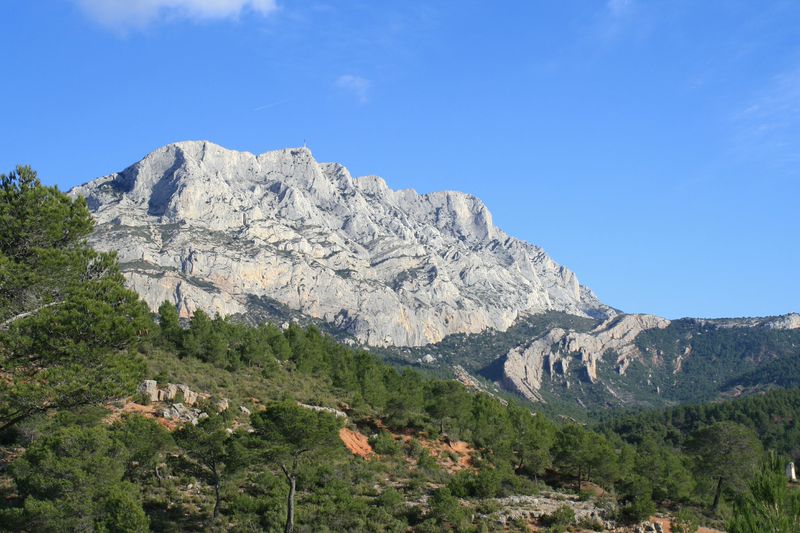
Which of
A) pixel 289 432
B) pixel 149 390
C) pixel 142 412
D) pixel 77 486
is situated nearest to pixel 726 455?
pixel 289 432

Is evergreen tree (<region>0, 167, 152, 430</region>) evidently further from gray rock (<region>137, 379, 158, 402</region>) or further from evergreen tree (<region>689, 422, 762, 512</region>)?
evergreen tree (<region>689, 422, 762, 512</region>)

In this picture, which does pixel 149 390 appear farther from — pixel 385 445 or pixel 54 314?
pixel 54 314

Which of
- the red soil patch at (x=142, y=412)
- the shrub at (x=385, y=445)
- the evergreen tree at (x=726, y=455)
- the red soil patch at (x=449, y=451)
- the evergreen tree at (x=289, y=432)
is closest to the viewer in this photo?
the evergreen tree at (x=289, y=432)

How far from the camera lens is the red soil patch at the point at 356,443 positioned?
153ft

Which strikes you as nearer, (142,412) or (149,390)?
(142,412)

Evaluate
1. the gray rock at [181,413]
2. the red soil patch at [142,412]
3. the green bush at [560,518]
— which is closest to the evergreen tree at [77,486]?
the red soil patch at [142,412]

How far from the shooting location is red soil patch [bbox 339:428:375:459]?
46625mm

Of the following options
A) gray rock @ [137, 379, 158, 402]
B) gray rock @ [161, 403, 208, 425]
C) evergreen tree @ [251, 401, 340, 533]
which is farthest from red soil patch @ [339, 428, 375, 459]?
evergreen tree @ [251, 401, 340, 533]

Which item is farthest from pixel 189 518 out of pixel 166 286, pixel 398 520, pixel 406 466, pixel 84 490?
pixel 166 286

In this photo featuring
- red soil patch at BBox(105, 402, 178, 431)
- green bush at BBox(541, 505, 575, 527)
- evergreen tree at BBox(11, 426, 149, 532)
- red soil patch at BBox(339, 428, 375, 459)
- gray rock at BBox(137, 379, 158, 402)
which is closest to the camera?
evergreen tree at BBox(11, 426, 149, 532)

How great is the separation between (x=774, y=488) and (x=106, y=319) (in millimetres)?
20782

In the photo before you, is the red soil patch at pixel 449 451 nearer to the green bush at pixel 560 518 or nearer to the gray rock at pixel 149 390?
the green bush at pixel 560 518

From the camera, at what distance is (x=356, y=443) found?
48469 millimetres

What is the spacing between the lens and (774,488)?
40.2 feet
